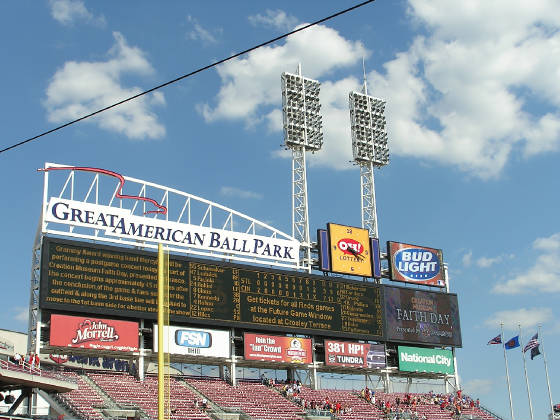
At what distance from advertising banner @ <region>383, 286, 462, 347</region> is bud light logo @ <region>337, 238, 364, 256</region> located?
2.66 meters

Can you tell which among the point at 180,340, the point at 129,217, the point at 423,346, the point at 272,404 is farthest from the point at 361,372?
the point at 129,217

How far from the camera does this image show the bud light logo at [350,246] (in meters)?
46.9

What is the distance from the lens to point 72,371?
39594 mm

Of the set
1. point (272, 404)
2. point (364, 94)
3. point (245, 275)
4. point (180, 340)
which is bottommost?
point (272, 404)

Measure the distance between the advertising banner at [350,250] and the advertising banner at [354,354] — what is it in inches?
157

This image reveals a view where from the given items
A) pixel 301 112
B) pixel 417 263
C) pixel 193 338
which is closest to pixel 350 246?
pixel 417 263

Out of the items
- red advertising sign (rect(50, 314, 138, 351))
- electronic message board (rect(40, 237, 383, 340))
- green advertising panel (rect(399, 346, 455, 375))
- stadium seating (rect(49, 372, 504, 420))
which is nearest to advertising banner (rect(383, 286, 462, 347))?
green advertising panel (rect(399, 346, 455, 375))

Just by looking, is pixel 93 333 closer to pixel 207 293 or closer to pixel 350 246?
pixel 207 293

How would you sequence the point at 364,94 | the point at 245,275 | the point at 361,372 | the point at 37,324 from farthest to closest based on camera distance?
the point at 364,94 < the point at 361,372 < the point at 245,275 < the point at 37,324

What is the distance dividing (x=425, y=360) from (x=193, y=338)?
1486 centimetres

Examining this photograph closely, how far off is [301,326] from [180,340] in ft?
22.7

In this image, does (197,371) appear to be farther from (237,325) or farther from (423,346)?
(423,346)

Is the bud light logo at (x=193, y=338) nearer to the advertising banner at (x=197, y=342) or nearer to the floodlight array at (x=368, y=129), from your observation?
the advertising banner at (x=197, y=342)

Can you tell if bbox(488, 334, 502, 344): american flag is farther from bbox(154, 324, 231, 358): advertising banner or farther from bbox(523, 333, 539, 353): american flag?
bbox(154, 324, 231, 358): advertising banner
